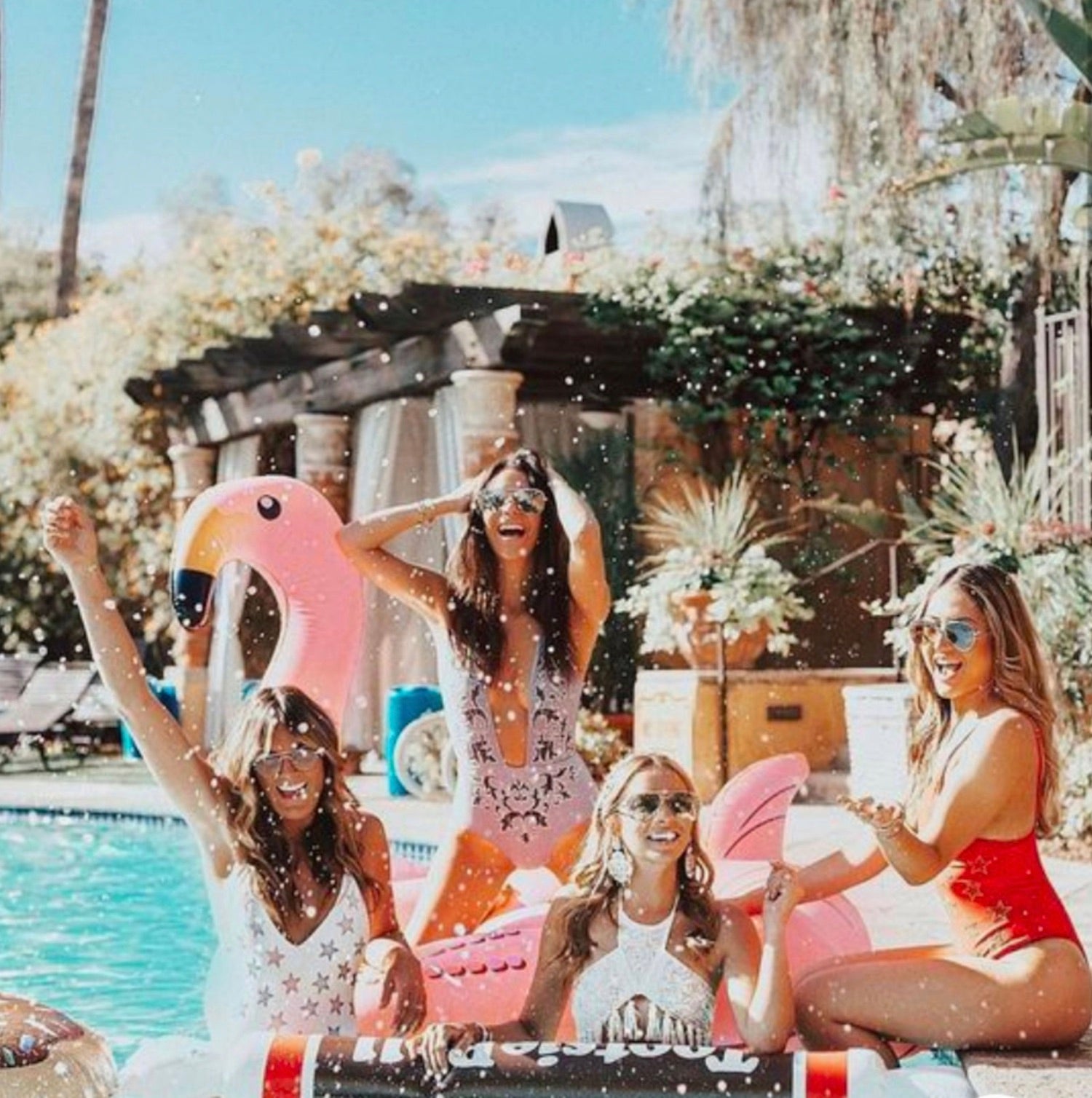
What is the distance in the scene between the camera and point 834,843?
6.02m

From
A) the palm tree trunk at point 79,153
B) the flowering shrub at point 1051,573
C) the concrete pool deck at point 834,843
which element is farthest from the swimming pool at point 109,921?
the palm tree trunk at point 79,153

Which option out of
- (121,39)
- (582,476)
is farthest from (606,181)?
(121,39)

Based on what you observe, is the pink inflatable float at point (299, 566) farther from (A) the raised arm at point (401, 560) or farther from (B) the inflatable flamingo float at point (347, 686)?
(A) the raised arm at point (401, 560)

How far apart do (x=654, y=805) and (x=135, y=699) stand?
0.83 metres

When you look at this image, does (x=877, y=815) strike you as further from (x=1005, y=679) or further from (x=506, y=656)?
(x=506, y=656)

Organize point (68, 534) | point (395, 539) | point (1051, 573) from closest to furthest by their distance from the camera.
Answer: point (68, 534) → point (1051, 573) → point (395, 539)

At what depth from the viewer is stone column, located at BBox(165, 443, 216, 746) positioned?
10953 millimetres

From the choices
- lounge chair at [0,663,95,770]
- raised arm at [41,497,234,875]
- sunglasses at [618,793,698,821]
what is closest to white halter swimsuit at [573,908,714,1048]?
sunglasses at [618,793,698,821]

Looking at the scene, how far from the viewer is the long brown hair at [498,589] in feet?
10.6

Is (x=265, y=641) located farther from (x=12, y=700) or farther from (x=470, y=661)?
(x=470, y=661)

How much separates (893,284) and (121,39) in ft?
31.5

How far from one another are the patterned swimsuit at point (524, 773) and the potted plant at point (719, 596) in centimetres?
470

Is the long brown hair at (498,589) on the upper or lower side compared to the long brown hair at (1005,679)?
upper

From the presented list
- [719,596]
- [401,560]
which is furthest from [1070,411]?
[401,560]
